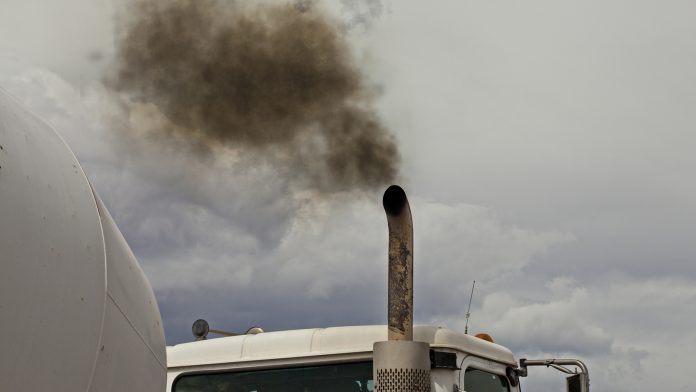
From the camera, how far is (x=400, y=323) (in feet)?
19.4

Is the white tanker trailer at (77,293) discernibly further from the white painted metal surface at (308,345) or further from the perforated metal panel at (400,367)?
the white painted metal surface at (308,345)

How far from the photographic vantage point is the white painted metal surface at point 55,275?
2699 millimetres

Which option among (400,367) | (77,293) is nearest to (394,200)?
(400,367)

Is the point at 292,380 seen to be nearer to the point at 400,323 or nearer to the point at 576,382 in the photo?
the point at 400,323

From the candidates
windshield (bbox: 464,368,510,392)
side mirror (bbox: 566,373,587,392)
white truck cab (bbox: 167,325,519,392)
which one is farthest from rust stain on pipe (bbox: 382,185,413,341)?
side mirror (bbox: 566,373,587,392)

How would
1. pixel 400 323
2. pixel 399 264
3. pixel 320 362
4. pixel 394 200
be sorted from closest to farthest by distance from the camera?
pixel 400 323
pixel 399 264
pixel 394 200
pixel 320 362

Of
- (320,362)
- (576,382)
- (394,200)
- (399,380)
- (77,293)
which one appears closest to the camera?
(77,293)

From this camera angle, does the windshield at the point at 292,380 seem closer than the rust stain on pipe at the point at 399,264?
No

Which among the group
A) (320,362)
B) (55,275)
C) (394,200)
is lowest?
(55,275)

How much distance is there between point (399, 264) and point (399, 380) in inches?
29.3

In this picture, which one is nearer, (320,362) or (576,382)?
(576,382)

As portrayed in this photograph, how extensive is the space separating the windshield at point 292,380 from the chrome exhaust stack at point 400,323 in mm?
518

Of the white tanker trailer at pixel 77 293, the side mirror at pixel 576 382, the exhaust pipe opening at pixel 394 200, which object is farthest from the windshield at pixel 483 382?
the exhaust pipe opening at pixel 394 200

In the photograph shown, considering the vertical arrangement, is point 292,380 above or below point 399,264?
below
